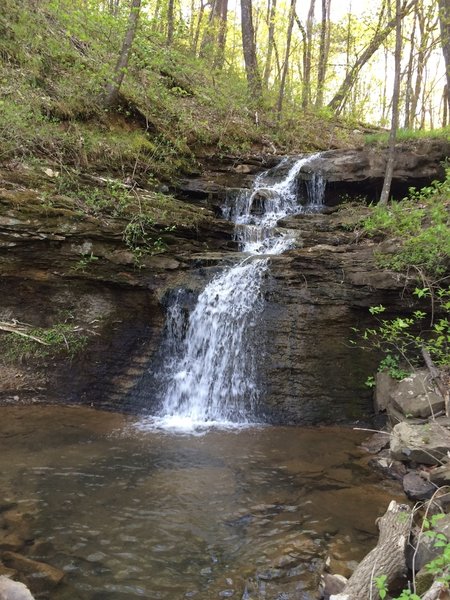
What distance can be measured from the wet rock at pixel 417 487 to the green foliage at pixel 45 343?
5433 mm

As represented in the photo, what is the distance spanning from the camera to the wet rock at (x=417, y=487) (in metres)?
4.84

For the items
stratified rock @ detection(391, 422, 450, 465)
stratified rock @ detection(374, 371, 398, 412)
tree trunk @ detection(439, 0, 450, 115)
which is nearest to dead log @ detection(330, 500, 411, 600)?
stratified rock @ detection(391, 422, 450, 465)

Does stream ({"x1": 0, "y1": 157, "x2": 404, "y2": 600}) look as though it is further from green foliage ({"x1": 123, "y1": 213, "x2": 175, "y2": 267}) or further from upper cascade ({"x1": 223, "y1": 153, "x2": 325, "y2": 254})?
upper cascade ({"x1": 223, "y1": 153, "x2": 325, "y2": 254})

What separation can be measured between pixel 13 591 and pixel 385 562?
253 cm

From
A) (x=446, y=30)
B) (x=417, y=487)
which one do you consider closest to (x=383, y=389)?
(x=417, y=487)

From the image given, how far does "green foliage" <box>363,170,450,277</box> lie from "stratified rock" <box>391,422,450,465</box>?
2561 mm

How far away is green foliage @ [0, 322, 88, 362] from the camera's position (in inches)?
298

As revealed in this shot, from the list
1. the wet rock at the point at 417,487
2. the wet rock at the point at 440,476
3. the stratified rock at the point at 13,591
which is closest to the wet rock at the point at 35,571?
the stratified rock at the point at 13,591

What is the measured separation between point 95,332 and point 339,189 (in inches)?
279

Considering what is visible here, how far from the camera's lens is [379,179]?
11078 millimetres

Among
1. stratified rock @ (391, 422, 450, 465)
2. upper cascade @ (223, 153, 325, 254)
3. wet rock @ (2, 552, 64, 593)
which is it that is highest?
upper cascade @ (223, 153, 325, 254)

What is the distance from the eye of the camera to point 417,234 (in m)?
7.82

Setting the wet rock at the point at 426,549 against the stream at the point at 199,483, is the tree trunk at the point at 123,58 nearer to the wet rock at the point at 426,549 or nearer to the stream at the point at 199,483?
the stream at the point at 199,483

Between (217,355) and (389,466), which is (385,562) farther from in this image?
(217,355)
